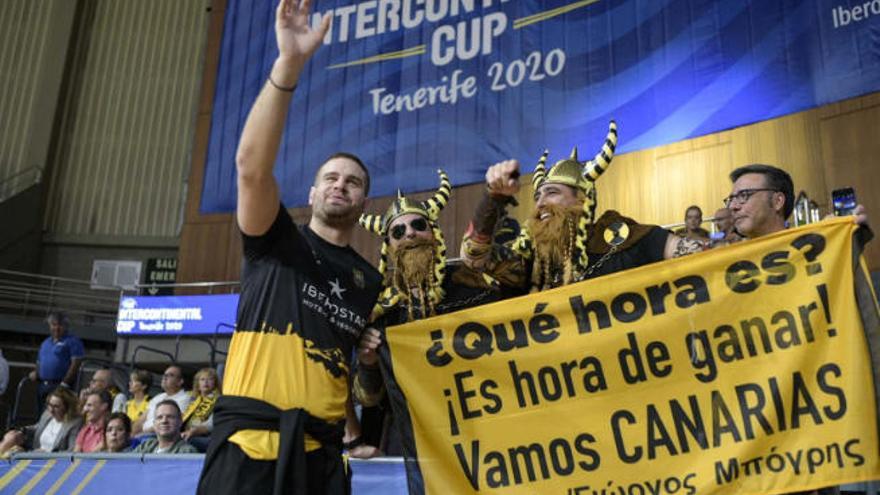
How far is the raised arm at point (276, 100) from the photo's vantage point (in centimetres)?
231

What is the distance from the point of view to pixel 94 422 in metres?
6.87

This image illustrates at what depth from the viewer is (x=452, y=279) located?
4195mm

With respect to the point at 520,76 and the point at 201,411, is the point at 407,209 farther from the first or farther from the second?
the point at 520,76

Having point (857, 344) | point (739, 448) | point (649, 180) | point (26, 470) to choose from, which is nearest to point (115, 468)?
point (26, 470)

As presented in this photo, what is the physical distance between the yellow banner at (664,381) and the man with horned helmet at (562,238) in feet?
1.26

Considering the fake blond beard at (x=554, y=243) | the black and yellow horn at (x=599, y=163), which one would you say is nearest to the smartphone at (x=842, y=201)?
the black and yellow horn at (x=599, y=163)

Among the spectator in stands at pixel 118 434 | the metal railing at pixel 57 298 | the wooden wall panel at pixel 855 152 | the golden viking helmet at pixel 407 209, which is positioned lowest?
the spectator in stands at pixel 118 434

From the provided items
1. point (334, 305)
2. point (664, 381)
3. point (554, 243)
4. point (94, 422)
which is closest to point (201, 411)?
point (94, 422)

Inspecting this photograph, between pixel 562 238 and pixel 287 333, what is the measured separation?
150cm

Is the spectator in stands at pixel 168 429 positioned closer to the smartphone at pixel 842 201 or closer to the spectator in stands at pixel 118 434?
the spectator in stands at pixel 118 434

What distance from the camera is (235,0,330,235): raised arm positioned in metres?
2.31

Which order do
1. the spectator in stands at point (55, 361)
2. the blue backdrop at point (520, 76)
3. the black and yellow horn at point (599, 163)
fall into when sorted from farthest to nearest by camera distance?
the spectator in stands at point (55, 361)
the blue backdrop at point (520, 76)
the black and yellow horn at point (599, 163)

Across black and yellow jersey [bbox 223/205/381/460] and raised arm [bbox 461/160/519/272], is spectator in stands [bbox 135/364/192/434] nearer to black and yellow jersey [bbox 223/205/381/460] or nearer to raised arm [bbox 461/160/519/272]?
raised arm [bbox 461/160/519/272]

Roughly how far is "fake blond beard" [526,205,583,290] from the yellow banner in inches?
16.2
